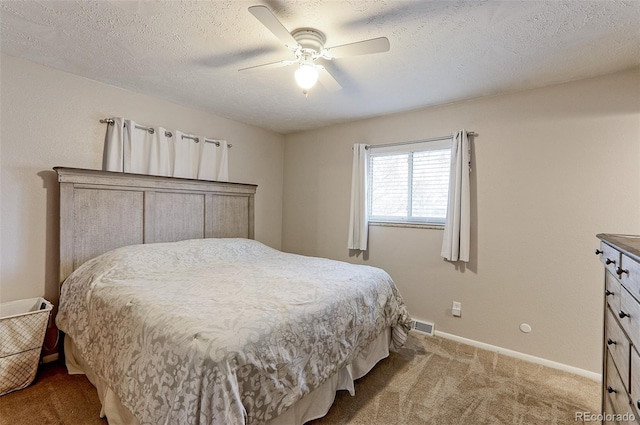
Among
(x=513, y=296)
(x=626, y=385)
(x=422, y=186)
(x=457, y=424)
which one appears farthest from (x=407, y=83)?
(x=457, y=424)

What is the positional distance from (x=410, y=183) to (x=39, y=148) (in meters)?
3.43

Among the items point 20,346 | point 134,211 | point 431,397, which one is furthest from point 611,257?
point 20,346

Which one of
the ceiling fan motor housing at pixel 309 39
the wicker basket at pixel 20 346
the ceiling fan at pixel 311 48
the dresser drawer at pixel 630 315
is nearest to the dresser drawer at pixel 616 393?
the dresser drawer at pixel 630 315

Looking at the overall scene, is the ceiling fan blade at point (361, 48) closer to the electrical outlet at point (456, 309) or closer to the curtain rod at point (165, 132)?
the curtain rod at point (165, 132)

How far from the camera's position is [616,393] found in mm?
1274

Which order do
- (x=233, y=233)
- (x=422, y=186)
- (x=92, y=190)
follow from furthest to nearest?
(x=233, y=233), (x=422, y=186), (x=92, y=190)

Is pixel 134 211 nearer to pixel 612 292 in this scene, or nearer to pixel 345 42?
pixel 345 42

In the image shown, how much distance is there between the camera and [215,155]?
138 inches

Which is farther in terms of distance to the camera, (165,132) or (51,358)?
(165,132)

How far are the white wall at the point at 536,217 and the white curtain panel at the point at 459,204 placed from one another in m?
0.12

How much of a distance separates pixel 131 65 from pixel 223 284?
1875mm

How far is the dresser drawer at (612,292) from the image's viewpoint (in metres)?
1.27

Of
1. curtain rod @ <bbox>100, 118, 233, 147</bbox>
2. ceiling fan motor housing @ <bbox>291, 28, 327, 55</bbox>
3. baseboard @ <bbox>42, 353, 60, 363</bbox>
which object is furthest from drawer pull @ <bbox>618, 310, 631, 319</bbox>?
baseboard @ <bbox>42, 353, 60, 363</bbox>

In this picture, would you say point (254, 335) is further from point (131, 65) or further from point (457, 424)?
point (131, 65)
